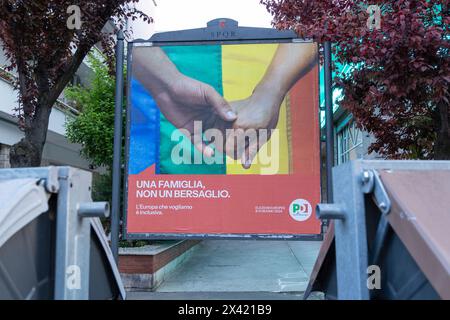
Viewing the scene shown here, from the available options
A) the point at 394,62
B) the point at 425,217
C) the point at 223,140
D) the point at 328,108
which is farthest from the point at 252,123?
the point at 425,217

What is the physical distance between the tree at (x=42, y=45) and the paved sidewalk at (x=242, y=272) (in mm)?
2819

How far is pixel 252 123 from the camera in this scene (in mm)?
5738

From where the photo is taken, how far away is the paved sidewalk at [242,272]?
7447 mm

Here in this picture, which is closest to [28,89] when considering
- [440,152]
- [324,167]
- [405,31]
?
[324,167]

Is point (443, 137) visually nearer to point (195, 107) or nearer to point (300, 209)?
point (300, 209)

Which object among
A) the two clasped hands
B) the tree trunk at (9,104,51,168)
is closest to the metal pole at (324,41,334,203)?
the two clasped hands

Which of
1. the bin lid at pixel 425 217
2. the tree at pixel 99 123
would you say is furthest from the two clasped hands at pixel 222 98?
the tree at pixel 99 123

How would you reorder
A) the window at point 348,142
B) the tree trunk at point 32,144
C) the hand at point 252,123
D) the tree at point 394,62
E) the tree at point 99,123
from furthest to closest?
the window at point 348,142, the tree at point 99,123, the tree trunk at point 32,144, the hand at point 252,123, the tree at point 394,62

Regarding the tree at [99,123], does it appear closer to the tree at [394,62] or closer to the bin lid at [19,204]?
the tree at [394,62]

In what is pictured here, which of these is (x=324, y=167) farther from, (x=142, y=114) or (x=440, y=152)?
(x=142, y=114)

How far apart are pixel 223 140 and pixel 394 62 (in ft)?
7.13

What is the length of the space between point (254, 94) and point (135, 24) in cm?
2275
